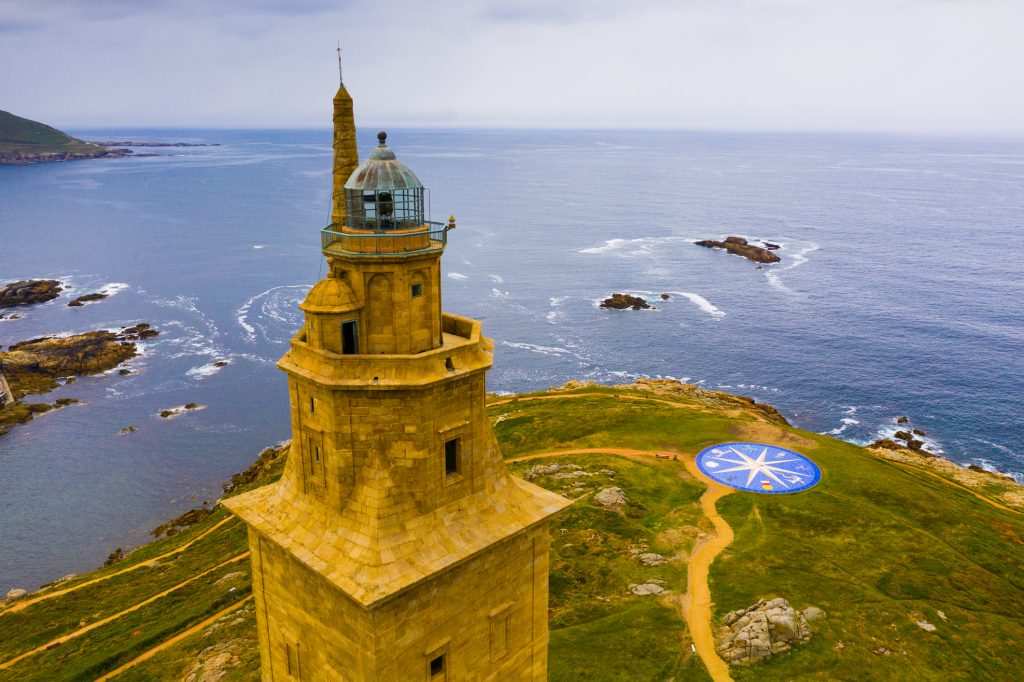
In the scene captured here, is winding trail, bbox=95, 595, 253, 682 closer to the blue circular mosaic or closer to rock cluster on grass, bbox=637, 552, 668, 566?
rock cluster on grass, bbox=637, 552, 668, 566

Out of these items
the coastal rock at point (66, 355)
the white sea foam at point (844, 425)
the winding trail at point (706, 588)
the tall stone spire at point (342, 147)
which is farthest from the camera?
the coastal rock at point (66, 355)

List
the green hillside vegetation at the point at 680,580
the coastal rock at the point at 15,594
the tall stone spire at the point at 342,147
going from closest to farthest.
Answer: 1. the tall stone spire at the point at 342,147
2. the green hillside vegetation at the point at 680,580
3. the coastal rock at the point at 15,594

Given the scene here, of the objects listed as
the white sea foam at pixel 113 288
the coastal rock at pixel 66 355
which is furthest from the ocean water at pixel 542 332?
the coastal rock at pixel 66 355

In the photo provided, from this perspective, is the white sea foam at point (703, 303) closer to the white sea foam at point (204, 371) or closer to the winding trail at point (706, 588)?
the winding trail at point (706, 588)

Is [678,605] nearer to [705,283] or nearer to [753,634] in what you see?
[753,634]

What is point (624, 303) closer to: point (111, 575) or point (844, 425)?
point (844, 425)

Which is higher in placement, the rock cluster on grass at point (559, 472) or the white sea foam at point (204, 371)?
the rock cluster on grass at point (559, 472)
